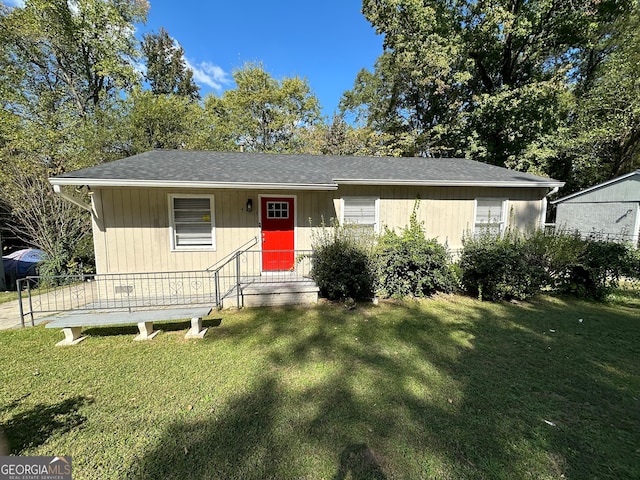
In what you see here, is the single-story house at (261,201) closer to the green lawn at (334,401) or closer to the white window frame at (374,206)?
the white window frame at (374,206)

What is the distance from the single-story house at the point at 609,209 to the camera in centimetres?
1263

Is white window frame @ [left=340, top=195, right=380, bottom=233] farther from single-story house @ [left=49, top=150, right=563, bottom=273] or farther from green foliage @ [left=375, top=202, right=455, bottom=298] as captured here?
green foliage @ [left=375, top=202, right=455, bottom=298]

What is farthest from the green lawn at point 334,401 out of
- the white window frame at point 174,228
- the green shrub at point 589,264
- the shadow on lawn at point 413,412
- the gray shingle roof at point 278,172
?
the gray shingle roof at point 278,172

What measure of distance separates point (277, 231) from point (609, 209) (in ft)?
54.4

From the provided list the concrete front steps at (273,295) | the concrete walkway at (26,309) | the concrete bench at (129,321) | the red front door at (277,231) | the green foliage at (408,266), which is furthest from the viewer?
the red front door at (277,231)

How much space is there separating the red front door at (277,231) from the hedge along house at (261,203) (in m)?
0.03

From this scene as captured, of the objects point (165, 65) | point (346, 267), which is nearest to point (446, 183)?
point (346, 267)

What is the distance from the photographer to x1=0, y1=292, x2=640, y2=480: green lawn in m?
2.34

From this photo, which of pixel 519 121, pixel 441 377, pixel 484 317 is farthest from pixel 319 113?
pixel 441 377

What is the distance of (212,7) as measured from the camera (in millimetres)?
14969

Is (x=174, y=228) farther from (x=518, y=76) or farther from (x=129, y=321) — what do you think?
(x=518, y=76)

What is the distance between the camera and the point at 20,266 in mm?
9719

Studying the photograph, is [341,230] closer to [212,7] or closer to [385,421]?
[385,421]

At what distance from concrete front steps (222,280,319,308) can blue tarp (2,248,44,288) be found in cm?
754
